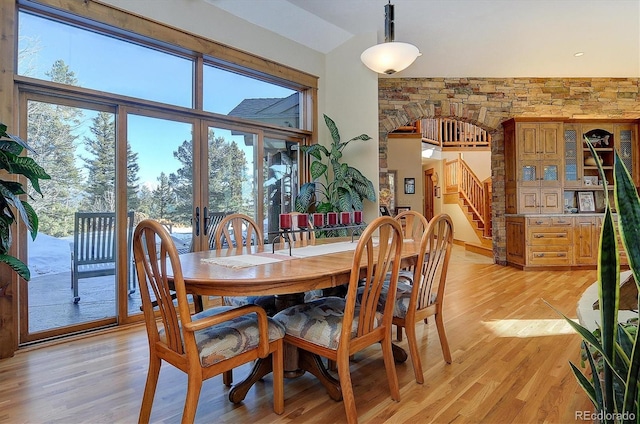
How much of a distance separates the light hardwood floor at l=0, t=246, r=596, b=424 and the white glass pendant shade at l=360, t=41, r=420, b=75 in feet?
7.36

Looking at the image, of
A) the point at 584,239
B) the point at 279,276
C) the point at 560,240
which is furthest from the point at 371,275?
the point at 584,239

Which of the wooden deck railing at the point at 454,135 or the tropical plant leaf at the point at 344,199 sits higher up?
the wooden deck railing at the point at 454,135

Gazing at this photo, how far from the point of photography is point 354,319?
1729mm

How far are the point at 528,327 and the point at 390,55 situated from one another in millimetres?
2563

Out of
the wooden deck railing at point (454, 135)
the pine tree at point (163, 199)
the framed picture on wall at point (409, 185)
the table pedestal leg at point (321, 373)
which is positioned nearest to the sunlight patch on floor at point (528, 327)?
the table pedestal leg at point (321, 373)

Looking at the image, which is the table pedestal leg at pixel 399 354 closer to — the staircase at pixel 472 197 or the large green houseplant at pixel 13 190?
the large green houseplant at pixel 13 190

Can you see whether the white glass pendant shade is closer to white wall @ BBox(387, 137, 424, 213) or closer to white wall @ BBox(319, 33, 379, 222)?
white wall @ BBox(319, 33, 379, 222)

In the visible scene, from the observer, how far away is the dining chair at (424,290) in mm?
1963

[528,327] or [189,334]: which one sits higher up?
[189,334]

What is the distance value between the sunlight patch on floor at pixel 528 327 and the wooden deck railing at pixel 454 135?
7.72 metres

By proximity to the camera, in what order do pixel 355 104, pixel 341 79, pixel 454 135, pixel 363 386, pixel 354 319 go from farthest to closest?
pixel 454 135
pixel 341 79
pixel 355 104
pixel 363 386
pixel 354 319

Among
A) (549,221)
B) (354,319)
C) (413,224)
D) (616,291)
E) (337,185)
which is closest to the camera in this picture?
(616,291)

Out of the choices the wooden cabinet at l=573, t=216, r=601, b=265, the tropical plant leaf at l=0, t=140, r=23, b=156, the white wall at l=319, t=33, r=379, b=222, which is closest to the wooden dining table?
the tropical plant leaf at l=0, t=140, r=23, b=156

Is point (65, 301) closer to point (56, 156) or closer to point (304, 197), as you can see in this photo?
point (56, 156)
